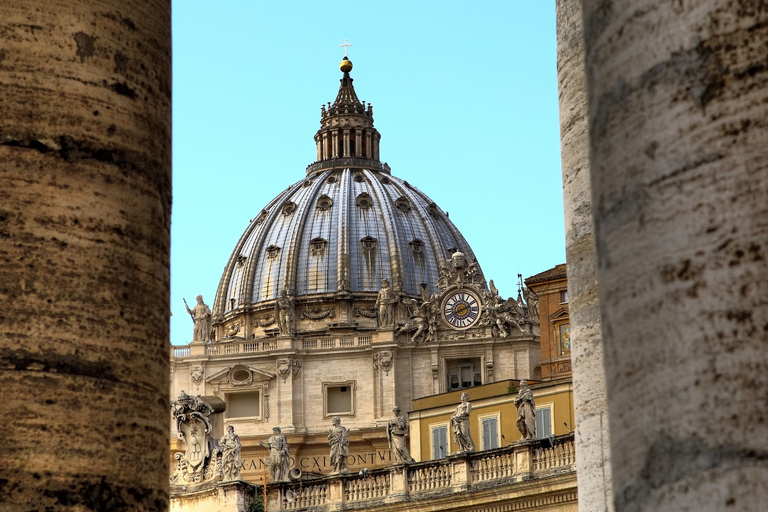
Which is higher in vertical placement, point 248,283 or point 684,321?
point 248,283

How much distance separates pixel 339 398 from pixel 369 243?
43.6 meters

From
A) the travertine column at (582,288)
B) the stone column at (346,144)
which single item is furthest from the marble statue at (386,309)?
Answer: the travertine column at (582,288)

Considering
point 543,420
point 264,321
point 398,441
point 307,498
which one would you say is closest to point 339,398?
point 264,321

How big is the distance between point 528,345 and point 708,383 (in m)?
81.2

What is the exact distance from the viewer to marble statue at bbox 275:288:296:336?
10550 centimetres

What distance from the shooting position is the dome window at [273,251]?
12850 centimetres

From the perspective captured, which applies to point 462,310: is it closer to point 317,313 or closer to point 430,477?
point 317,313

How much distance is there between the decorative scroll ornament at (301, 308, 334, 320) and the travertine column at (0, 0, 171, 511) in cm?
11398

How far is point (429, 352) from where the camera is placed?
8519 centimetres

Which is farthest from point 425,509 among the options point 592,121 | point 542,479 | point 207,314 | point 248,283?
point 248,283

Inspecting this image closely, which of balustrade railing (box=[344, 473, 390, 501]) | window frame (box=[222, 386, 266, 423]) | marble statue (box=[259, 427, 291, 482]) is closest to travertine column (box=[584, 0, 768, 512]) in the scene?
balustrade railing (box=[344, 473, 390, 501])

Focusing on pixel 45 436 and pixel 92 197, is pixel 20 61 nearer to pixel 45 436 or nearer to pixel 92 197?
pixel 92 197

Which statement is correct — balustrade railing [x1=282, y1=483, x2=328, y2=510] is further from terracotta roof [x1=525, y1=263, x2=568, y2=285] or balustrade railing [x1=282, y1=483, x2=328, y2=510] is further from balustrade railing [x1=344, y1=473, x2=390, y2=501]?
terracotta roof [x1=525, y1=263, x2=568, y2=285]

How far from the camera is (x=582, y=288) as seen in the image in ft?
25.5
